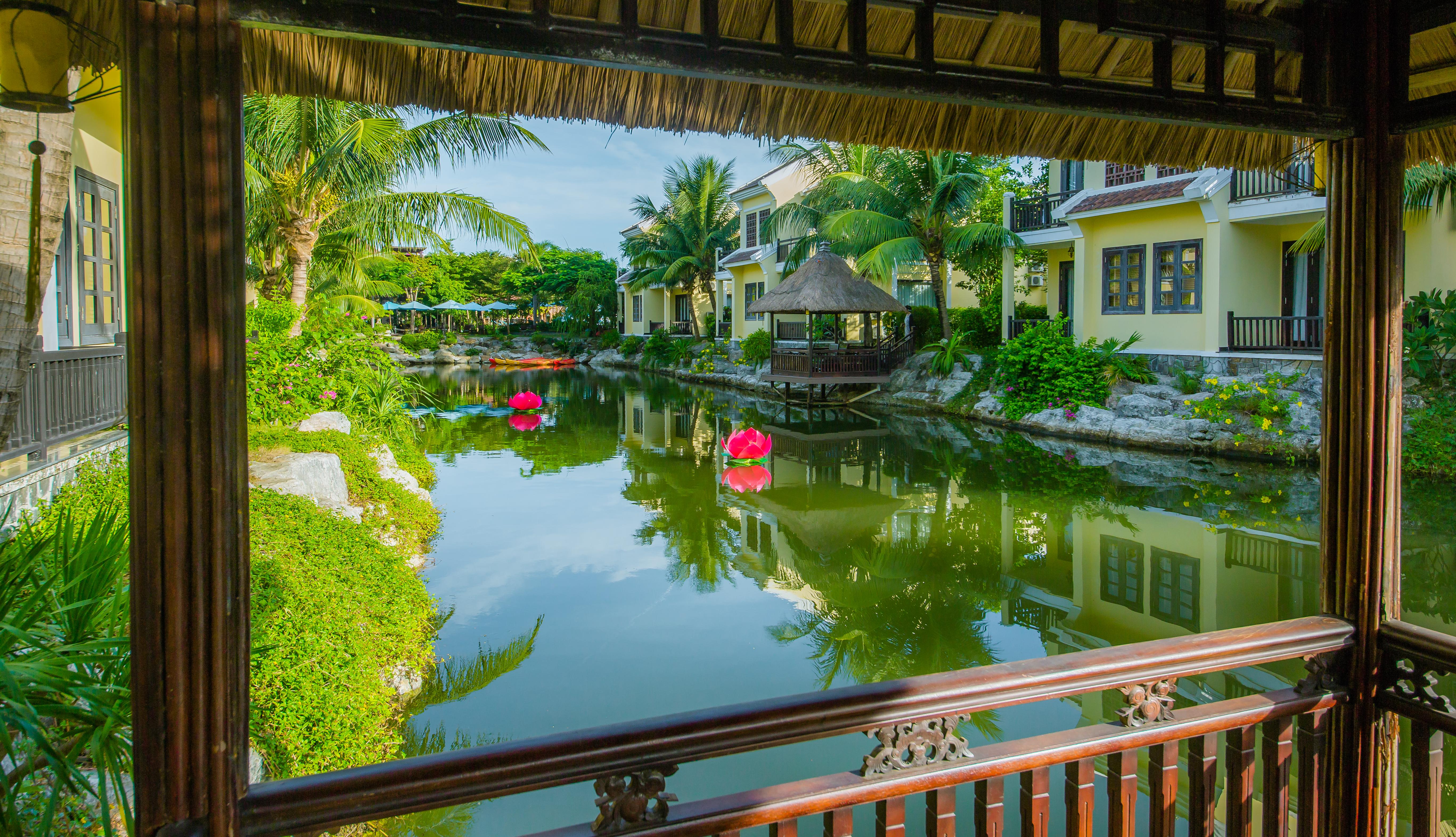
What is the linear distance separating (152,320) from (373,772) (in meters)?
0.97

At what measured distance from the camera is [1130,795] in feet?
7.59

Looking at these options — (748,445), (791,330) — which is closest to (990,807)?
(748,445)

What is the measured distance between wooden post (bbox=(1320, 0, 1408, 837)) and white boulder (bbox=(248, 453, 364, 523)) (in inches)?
243

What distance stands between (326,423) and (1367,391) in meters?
9.68

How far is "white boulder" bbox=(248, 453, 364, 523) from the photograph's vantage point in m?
6.50

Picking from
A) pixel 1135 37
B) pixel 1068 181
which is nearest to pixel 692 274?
pixel 1068 181

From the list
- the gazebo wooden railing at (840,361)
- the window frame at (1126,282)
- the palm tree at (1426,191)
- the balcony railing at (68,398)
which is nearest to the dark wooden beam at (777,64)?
the balcony railing at (68,398)

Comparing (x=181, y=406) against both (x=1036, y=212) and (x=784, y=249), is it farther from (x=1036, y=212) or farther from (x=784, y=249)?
(x=784, y=249)

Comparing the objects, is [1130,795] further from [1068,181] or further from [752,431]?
[1068,181]

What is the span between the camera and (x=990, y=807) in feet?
7.16

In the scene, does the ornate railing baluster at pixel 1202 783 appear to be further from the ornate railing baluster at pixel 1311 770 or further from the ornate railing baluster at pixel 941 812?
the ornate railing baluster at pixel 941 812

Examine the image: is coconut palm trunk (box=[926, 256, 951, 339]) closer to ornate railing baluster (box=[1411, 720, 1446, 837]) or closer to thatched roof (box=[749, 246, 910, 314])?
thatched roof (box=[749, 246, 910, 314])

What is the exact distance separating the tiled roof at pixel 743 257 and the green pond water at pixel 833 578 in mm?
16491

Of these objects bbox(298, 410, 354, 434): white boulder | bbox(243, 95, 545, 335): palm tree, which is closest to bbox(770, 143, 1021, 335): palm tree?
bbox(243, 95, 545, 335): palm tree
